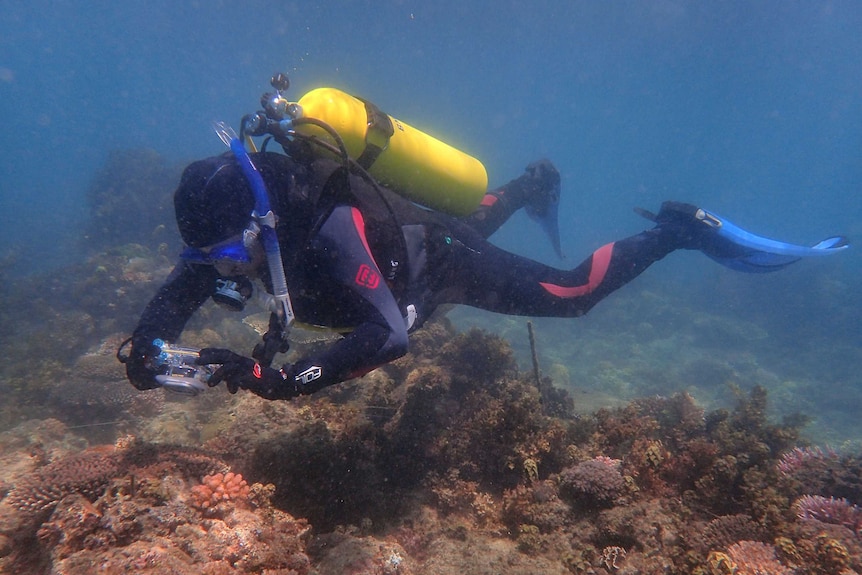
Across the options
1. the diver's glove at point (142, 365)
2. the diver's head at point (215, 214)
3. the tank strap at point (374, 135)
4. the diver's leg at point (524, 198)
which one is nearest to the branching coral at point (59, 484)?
Result: the diver's glove at point (142, 365)

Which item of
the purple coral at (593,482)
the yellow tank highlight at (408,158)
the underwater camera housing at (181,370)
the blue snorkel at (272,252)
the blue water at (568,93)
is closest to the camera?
the underwater camera housing at (181,370)

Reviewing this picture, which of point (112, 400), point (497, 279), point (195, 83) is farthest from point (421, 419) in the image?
point (195, 83)

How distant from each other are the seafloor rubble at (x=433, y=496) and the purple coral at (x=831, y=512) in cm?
1

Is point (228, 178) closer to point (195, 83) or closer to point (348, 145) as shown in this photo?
point (348, 145)

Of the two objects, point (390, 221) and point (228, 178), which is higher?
point (390, 221)

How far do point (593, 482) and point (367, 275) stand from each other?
2.28 m

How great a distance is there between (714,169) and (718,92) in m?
69.1

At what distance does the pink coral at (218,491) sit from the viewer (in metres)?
2.51

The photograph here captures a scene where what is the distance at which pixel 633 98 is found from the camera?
68.8 m

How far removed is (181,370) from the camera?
276 centimetres

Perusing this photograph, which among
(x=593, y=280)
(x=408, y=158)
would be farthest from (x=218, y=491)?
(x=593, y=280)

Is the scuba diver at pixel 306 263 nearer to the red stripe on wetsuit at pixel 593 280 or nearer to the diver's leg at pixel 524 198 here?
the red stripe on wetsuit at pixel 593 280

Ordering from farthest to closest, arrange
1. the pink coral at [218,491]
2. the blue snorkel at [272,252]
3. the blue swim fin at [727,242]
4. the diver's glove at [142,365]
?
the blue swim fin at [727,242] → the diver's glove at [142,365] → the blue snorkel at [272,252] → the pink coral at [218,491]

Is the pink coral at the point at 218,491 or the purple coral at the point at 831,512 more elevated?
the purple coral at the point at 831,512
